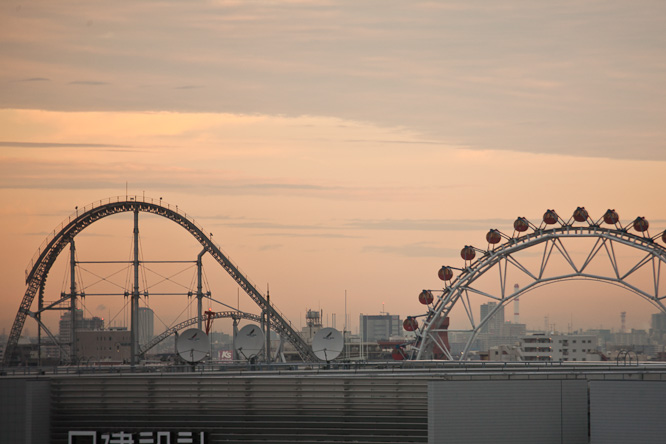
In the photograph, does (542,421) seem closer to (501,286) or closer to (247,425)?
(247,425)

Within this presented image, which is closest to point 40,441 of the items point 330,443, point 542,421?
point 330,443

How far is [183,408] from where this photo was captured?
45.5 m

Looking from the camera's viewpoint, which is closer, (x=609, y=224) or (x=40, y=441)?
(x=40, y=441)

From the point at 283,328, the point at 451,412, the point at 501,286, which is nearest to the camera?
the point at 451,412

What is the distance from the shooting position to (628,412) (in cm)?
3997

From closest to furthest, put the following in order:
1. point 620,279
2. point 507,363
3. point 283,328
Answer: point 507,363, point 620,279, point 283,328

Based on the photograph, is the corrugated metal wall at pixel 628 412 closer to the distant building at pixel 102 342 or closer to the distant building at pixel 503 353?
the distant building at pixel 102 342

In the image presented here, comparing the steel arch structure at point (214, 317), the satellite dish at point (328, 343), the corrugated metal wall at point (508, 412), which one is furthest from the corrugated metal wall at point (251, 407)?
the steel arch structure at point (214, 317)

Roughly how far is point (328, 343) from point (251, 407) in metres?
9.67

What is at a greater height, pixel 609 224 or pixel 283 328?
pixel 609 224

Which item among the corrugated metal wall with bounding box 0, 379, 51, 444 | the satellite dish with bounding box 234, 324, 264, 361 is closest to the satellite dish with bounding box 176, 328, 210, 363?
the satellite dish with bounding box 234, 324, 264, 361

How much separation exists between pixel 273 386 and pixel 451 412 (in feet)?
26.4

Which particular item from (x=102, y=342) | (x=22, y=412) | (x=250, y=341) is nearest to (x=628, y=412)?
(x=250, y=341)

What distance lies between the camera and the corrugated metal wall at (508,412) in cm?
4162
